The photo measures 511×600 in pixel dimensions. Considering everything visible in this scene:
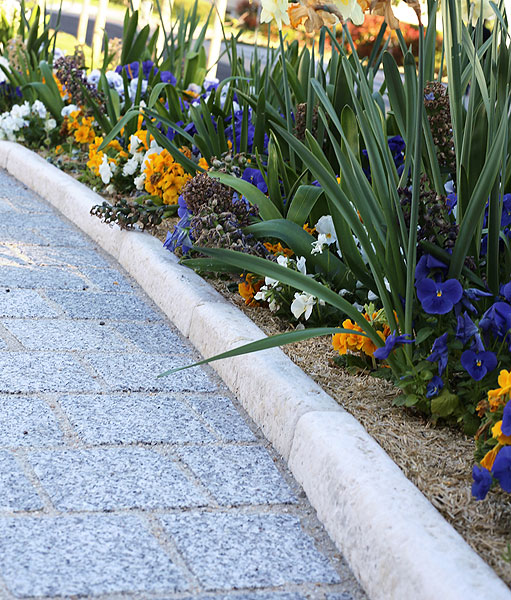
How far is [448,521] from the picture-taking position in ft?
5.04

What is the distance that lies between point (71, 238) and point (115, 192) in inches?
17.8

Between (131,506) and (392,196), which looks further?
(392,196)

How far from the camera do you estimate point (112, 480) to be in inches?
68.9

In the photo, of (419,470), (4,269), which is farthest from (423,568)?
(4,269)

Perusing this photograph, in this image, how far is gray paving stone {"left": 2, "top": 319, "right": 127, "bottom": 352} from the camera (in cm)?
245

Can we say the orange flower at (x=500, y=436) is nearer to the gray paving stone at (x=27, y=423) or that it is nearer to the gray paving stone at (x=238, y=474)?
the gray paving stone at (x=238, y=474)

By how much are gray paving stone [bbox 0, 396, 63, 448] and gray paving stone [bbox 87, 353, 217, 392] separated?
24 centimetres

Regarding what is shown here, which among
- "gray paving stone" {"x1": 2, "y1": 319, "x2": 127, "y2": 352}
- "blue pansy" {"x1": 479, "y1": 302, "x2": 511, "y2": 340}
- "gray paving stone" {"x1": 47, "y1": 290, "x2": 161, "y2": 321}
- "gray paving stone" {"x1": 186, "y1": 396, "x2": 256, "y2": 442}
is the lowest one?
"gray paving stone" {"x1": 47, "y1": 290, "x2": 161, "y2": 321}

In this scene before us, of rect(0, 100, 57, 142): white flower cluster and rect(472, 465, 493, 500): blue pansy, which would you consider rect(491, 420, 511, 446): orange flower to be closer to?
rect(472, 465, 493, 500): blue pansy

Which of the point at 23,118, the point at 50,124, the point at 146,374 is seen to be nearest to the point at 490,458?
the point at 146,374

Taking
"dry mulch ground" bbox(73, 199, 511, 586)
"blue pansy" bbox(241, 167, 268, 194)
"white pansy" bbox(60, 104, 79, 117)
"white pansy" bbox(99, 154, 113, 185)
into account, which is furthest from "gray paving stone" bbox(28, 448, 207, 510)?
"white pansy" bbox(60, 104, 79, 117)

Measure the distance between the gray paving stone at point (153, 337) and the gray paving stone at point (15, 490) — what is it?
2.62ft

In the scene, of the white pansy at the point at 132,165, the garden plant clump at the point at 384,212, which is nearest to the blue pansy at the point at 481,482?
the garden plant clump at the point at 384,212

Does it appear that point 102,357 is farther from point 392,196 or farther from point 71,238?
point 71,238
